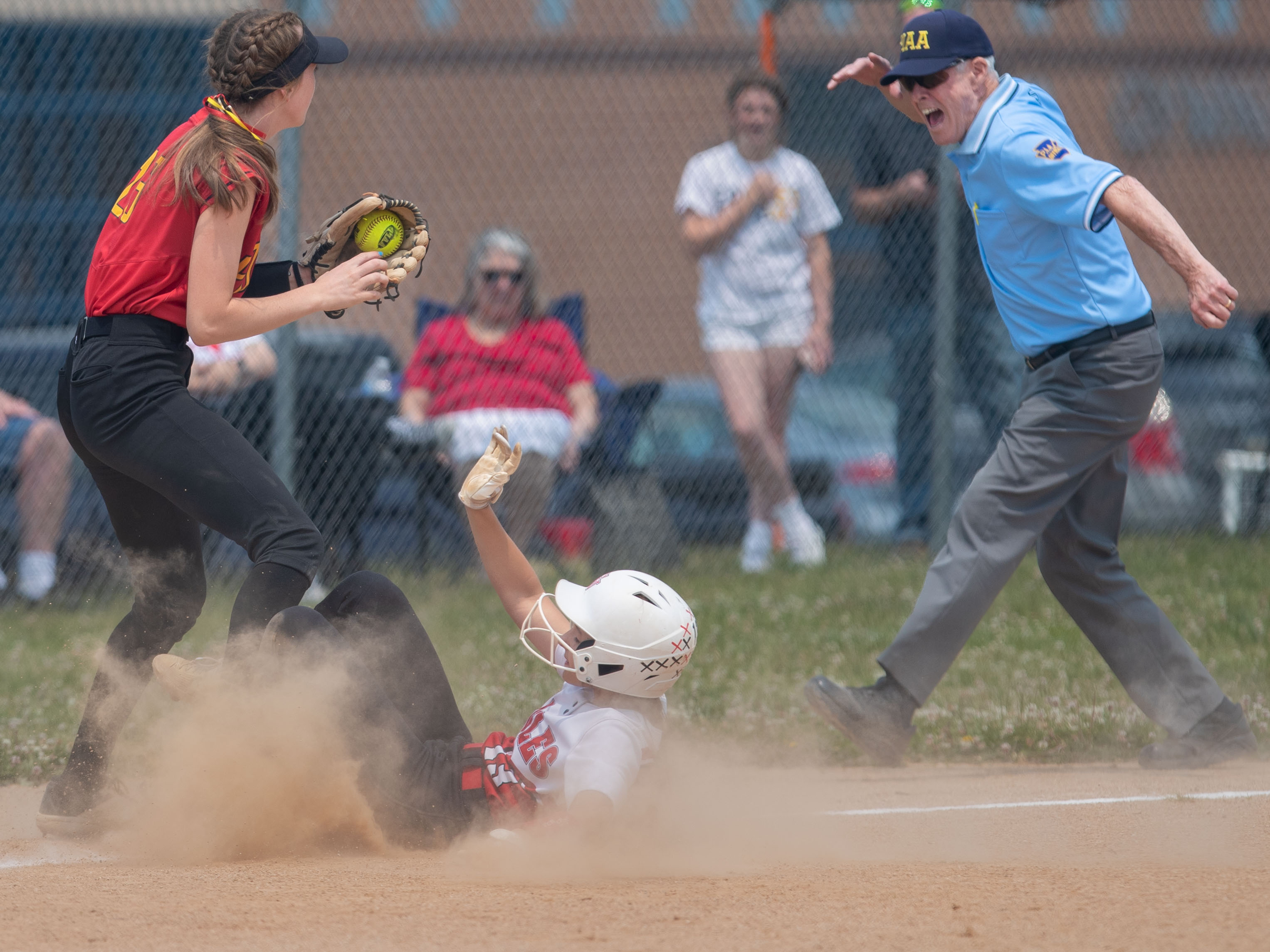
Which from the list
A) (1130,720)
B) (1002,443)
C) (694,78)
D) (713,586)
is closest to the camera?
(1002,443)

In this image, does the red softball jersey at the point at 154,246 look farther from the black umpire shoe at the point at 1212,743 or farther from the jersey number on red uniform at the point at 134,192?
the black umpire shoe at the point at 1212,743

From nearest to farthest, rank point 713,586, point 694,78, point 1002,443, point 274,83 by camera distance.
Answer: point 274,83
point 1002,443
point 713,586
point 694,78

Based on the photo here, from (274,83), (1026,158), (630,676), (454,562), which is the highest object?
(1026,158)

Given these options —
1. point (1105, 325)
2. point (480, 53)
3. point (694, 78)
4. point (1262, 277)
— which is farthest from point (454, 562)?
point (1262, 277)

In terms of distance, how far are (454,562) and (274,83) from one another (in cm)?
422

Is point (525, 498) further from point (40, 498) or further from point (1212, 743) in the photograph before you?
point (1212, 743)

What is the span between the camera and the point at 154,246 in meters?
3.70

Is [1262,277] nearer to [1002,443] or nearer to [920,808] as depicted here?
[1002,443]

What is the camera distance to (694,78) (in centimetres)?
899

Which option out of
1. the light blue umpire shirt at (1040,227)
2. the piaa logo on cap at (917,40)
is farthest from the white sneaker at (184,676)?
the piaa logo on cap at (917,40)

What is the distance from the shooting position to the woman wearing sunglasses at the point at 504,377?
7.53 metres

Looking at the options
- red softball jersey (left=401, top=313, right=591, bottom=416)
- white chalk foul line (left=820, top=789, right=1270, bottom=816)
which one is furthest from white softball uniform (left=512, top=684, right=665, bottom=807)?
red softball jersey (left=401, top=313, right=591, bottom=416)

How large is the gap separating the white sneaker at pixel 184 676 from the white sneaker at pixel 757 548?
16.2ft

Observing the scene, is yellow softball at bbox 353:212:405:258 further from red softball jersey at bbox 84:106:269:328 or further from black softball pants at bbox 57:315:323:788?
black softball pants at bbox 57:315:323:788
